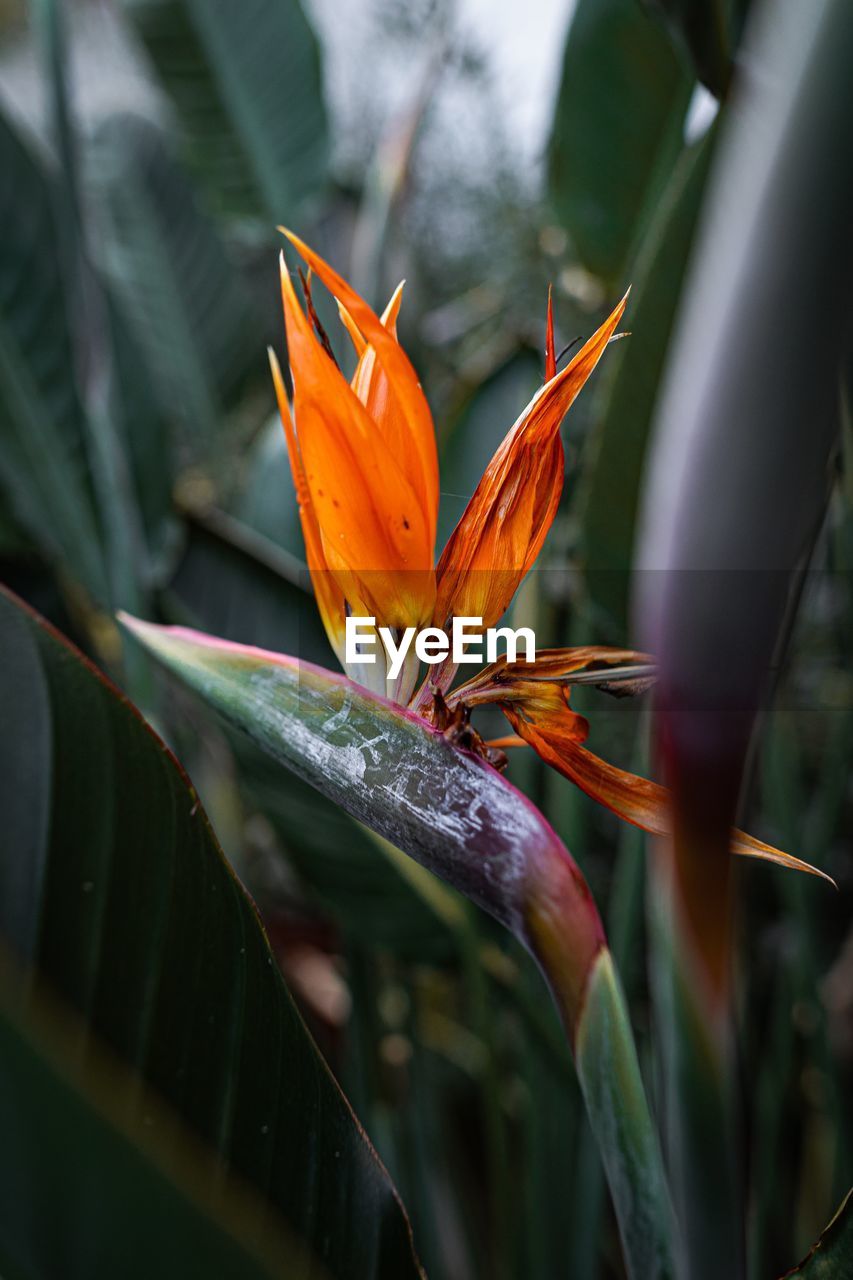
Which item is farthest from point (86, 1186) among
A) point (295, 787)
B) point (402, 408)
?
point (295, 787)

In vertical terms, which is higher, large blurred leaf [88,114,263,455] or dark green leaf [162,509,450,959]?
large blurred leaf [88,114,263,455]

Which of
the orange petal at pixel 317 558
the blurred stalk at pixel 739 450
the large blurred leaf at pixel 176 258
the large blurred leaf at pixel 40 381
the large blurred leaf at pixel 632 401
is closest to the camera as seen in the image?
the blurred stalk at pixel 739 450

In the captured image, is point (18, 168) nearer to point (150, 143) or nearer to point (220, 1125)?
point (150, 143)

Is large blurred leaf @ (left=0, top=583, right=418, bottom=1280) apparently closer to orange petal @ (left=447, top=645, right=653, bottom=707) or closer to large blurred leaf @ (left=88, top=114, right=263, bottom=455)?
orange petal @ (left=447, top=645, right=653, bottom=707)

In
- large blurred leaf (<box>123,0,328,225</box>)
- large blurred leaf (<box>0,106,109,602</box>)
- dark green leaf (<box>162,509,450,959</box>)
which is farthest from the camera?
large blurred leaf (<box>123,0,328,225</box>)

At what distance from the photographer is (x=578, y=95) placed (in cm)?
59

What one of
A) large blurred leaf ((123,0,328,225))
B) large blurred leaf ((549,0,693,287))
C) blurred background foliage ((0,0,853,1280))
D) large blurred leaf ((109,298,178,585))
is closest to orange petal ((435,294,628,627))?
blurred background foliage ((0,0,853,1280))

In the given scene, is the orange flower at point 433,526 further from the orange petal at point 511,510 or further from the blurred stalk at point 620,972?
the blurred stalk at point 620,972

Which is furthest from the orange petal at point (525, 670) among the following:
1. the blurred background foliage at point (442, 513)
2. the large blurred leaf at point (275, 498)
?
the large blurred leaf at point (275, 498)

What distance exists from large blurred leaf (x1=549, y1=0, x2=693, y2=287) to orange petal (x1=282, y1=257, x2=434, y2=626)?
16.8 inches

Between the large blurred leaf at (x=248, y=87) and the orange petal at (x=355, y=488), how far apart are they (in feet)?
2.29

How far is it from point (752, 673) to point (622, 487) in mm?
317

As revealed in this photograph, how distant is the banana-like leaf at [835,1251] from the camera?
19 centimetres

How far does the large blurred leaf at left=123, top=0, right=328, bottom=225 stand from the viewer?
2.58 feet
